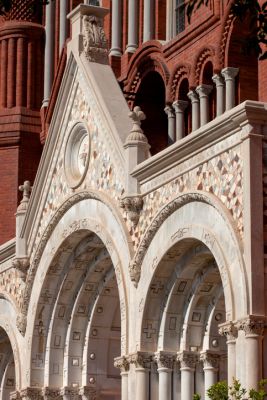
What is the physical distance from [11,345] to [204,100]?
Result: 707cm

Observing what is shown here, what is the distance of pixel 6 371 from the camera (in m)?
33.9

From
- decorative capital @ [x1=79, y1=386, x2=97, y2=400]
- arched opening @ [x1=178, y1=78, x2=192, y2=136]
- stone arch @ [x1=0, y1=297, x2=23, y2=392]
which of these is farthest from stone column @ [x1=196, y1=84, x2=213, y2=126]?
decorative capital @ [x1=79, y1=386, x2=97, y2=400]

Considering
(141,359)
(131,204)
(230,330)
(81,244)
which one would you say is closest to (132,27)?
(81,244)

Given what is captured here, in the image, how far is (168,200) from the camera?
2484 cm

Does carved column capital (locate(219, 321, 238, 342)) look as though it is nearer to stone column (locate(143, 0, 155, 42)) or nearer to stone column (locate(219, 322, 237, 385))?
stone column (locate(219, 322, 237, 385))

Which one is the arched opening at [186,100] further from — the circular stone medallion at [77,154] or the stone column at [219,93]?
the circular stone medallion at [77,154]

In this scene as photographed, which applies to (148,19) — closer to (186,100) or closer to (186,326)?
(186,100)

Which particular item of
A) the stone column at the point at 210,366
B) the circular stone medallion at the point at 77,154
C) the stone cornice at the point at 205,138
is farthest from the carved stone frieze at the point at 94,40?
the stone column at the point at 210,366

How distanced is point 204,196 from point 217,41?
23.7 feet

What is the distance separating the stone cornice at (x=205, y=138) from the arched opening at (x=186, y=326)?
5.78 ft

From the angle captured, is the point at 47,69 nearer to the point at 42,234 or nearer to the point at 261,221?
the point at 42,234

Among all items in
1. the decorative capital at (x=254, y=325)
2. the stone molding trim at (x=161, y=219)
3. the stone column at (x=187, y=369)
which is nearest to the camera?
the decorative capital at (x=254, y=325)

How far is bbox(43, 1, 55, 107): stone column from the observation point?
38062 millimetres

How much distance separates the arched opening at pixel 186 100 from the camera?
31.6 metres
